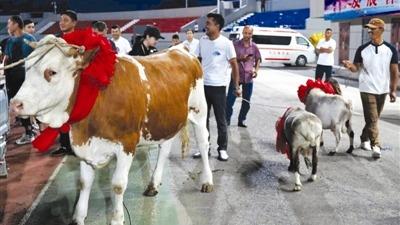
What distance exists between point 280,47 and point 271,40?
55 centimetres

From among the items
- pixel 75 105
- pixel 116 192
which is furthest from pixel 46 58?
pixel 116 192

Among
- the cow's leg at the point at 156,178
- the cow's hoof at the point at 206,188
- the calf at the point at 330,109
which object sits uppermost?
the calf at the point at 330,109

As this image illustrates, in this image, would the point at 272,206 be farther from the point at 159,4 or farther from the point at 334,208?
the point at 159,4

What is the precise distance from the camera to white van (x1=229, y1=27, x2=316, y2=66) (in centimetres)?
2492

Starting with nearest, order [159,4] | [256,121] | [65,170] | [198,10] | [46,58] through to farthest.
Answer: [46,58], [65,170], [256,121], [198,10], [159,4]

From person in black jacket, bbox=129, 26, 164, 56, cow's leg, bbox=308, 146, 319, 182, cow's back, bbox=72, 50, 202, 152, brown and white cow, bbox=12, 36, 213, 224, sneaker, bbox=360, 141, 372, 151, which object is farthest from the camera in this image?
sneaker, bbox=360, 141, 372, 151

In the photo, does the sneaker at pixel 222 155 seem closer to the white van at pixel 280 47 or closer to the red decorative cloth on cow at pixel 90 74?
the red decorative cloth on cow at pixel 90 74

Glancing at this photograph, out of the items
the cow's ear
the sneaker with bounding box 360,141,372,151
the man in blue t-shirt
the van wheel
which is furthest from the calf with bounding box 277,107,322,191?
the van wheel

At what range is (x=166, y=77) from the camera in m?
4.54

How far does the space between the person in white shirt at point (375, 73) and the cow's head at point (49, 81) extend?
417cm

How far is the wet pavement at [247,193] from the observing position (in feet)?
15.3

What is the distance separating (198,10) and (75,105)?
41618mm

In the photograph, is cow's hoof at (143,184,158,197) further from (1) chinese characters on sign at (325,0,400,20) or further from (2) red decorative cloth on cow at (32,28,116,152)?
(1) chinese characters on sign at (325,0,400,20)

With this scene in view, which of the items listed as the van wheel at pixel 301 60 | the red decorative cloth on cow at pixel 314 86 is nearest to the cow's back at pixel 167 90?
the red decorative cloth on cow at pixel 314 86
